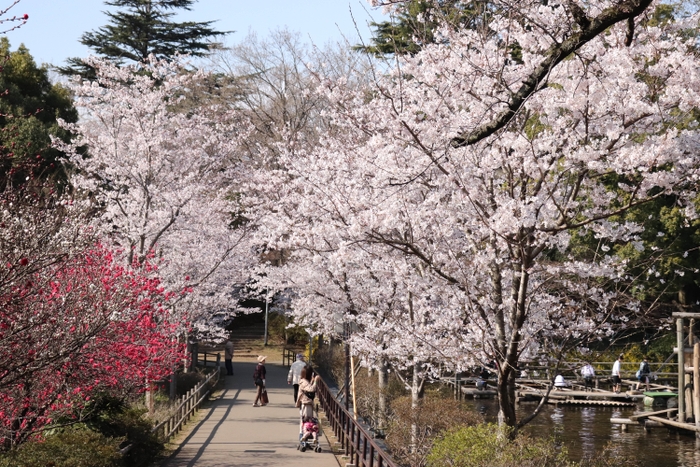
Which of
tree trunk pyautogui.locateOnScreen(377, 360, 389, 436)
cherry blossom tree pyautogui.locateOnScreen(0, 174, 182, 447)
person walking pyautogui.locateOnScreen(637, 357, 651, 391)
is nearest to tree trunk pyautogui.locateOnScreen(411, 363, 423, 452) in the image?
tree trunk pyautogui.locateOnScreen(377, 360, 389, 436)

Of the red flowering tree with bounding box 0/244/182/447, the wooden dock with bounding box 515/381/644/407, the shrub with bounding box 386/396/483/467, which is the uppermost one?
the red flowering tree with bounding box 0/244/182/447

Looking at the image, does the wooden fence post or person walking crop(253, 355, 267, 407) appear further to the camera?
person walking crop(253, 355, 267, 407)

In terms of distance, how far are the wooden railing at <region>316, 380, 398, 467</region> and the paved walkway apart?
45cm

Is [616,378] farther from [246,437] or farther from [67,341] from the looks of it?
[67,341]

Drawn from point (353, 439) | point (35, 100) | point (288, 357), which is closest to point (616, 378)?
point (288, 357)

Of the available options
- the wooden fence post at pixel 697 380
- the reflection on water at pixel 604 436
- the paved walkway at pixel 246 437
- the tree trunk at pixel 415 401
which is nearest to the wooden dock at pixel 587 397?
the reflection on water at pixel 604 436

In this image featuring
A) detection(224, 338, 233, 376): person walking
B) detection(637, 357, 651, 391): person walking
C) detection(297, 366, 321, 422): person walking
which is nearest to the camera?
detection(297, 366, 321, 422): person walking

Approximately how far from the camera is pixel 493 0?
7.31 m

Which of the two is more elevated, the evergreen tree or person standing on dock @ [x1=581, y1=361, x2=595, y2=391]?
the evergreen tree

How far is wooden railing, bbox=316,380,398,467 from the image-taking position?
1105 cm

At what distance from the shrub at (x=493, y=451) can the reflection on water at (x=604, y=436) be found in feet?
27.0

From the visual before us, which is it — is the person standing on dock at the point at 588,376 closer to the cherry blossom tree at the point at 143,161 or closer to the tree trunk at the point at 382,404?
the tree trunk at the point at 382,404

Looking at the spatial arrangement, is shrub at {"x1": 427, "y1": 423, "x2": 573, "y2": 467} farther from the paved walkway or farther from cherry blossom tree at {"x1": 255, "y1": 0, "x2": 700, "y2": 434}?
the paved walkway

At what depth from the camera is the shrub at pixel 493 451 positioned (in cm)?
895
